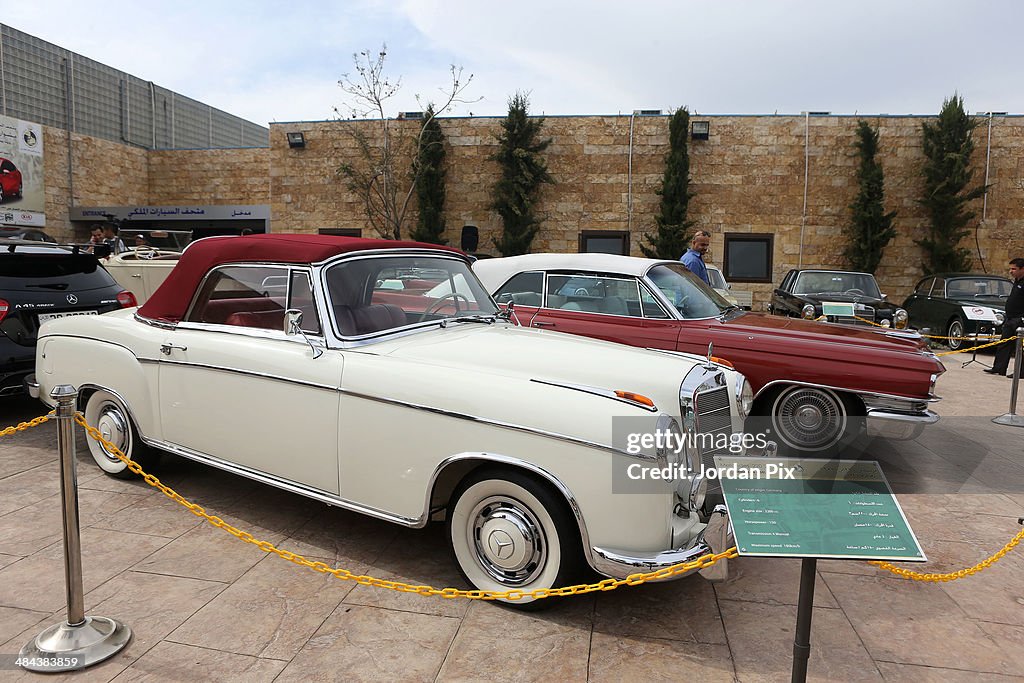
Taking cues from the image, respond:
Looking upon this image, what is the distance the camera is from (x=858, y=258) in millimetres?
17703

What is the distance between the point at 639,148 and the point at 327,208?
934cm

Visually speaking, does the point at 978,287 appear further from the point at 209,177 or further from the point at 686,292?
the point at 209,177

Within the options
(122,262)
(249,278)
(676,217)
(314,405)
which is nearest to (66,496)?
(314,405)

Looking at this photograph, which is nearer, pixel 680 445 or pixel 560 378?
pixel 680 445

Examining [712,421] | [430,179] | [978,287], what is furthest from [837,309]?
[430,179]

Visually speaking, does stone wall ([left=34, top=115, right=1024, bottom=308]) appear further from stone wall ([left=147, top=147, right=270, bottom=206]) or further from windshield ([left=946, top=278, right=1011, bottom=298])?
stone wall ([left=147, top=147, right=270, bottom=206])

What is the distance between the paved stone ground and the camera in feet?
8.63

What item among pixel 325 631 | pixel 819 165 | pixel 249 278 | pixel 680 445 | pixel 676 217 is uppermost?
pixel 819 165

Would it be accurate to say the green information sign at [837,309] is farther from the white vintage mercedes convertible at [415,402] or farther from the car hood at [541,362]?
the car hood at [541,362]

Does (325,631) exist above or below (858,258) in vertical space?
below

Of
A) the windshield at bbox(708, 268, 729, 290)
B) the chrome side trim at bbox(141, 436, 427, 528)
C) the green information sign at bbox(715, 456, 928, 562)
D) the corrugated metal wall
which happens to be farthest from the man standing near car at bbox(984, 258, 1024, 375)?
the corrugated metal wall

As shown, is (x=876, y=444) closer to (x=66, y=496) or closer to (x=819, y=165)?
(x=66, y=496)

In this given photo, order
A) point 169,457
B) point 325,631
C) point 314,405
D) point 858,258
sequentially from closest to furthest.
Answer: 1. point 325,631
2. point 314,405
3. point 169,457
4. point 858,258

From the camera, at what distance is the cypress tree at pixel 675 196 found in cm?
1778
